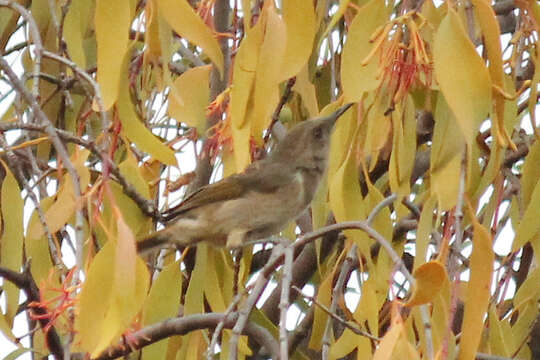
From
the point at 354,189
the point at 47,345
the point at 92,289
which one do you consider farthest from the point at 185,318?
the point at 92,289

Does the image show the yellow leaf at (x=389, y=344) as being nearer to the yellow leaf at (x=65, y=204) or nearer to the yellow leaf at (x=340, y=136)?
the yellow leaf at (x=340, y=136)

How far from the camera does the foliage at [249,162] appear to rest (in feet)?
6.83

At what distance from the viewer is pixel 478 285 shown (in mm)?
2068

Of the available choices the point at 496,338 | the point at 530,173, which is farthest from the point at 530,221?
the point at 496,338

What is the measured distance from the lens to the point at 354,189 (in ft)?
8.30

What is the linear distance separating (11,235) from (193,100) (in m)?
0.51

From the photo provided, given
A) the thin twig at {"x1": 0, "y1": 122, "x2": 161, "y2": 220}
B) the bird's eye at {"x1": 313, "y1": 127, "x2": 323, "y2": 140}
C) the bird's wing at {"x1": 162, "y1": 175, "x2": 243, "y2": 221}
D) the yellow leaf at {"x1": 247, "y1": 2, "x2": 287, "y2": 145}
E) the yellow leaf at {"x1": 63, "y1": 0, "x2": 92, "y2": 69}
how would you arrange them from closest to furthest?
the yellow leaf at {"x1": 247, "y1": 2, "x2": 287, "y2": 145} < the thin twig at {"x1": 0, "y1": 122, "x2": 161, "y2": 220} < the yellow leaf at {"x1": 63, "y1": 0, "x2": 92, "y2": 69} < the bird's wing at {"x1": 162, "y1": 175, "x2": 243, "y2": 221} < the bird's eye at {"x1": 313, "y1": 127, "x2": 323, "y2": 140}

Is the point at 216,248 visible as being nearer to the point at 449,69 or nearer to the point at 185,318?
the point at 185,318

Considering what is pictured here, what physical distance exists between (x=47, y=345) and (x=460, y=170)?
3.59 ft

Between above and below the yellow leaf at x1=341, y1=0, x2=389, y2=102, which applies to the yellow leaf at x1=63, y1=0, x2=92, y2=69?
above

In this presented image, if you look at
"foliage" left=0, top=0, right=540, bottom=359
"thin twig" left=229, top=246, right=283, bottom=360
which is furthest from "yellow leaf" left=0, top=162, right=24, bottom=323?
"thin twig" left=229, top=246, right=283, bottom=360

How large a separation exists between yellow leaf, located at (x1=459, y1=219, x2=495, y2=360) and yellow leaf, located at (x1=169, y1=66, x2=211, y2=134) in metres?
0.89

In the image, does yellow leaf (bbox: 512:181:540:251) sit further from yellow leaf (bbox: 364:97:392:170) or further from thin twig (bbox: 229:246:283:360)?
thin twig (bbox: 229:246:283:360)

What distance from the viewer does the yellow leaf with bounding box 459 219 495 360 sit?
2.04 meters
